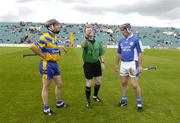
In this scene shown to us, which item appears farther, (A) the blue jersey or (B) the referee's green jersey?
(B) the referee's green jersey

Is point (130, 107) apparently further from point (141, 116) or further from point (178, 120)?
point (178, 120)

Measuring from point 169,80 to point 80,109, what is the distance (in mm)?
6822

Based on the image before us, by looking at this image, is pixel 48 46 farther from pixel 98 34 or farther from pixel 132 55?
pixel 98 34

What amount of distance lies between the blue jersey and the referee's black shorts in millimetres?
785

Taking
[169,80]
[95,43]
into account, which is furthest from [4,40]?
[95,43]

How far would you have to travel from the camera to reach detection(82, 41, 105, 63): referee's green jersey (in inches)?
335

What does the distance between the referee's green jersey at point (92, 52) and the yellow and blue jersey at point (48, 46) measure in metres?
1.03

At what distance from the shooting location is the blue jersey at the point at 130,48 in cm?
811

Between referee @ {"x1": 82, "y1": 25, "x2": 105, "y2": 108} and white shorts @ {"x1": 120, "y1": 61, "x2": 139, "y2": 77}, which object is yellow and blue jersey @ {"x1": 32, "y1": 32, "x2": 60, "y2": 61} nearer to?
referee @ {"x1": 82, "y1": 25, "x2": 105, "y2": 108}

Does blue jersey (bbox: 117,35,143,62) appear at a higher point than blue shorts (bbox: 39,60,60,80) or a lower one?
higher

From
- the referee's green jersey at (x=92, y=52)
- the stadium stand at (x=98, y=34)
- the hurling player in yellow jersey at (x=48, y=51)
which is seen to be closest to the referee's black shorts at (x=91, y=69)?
the referee's green jersey at (x=92, y=52)

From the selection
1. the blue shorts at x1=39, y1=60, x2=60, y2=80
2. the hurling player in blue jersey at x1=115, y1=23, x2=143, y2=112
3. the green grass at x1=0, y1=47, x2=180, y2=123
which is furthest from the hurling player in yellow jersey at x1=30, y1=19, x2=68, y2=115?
the hurling player in blue jersey at x1=115, y1=23, x2=143, y2=112

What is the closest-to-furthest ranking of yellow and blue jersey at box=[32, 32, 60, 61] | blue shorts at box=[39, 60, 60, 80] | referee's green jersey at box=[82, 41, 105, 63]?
yellow and blue jersey at box=[32, 32, 60, 61], blue shorts at box=[39, 60, 60, 80], referee's green jersey at box=[82, 41, 105, 63]

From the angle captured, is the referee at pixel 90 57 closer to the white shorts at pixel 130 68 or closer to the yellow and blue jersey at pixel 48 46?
the white shorts at pixel 130 68
